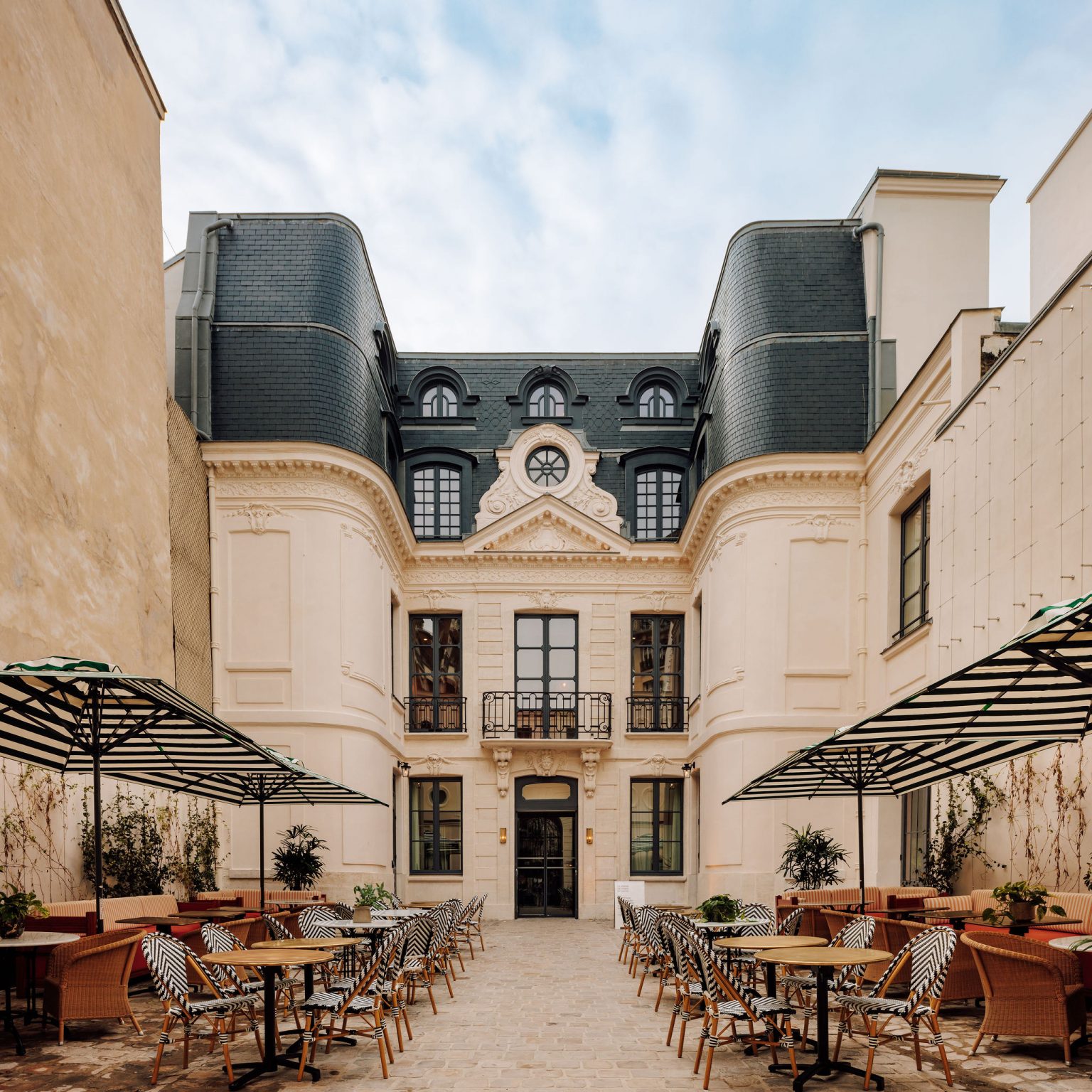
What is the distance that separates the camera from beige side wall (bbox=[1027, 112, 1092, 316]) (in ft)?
43.4

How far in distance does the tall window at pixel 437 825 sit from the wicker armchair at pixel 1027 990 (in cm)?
1537

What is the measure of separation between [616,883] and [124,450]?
11150 mm

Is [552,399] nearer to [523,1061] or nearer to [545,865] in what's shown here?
[545,865]

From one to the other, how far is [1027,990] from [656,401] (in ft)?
59.5

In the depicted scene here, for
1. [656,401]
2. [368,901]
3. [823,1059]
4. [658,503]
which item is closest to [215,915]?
[368,901]

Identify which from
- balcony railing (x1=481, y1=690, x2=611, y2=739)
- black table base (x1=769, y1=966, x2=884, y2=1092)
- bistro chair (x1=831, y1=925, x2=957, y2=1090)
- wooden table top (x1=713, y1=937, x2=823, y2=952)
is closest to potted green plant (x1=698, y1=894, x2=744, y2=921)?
wooden table top (x1=713, y1=937, x2=823, y2=952)

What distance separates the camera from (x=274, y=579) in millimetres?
17781

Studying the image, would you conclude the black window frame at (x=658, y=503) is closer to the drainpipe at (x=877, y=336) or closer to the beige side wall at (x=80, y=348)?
the drainpipe at (x=877, y=336)

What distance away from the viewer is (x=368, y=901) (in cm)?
1318

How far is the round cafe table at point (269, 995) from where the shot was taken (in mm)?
6914

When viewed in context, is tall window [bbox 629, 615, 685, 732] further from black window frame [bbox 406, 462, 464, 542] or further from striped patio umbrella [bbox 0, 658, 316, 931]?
striped patio umbrella [bbox 0, 658, 316, 931]

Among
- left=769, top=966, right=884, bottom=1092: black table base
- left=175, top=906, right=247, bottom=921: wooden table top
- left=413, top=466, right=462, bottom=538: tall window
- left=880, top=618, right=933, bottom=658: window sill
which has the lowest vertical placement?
left=175, top=906, right=247, bottom=921: wooden table top

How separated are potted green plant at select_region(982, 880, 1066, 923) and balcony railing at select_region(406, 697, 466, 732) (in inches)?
562

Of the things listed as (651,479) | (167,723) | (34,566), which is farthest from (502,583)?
(167,723)
